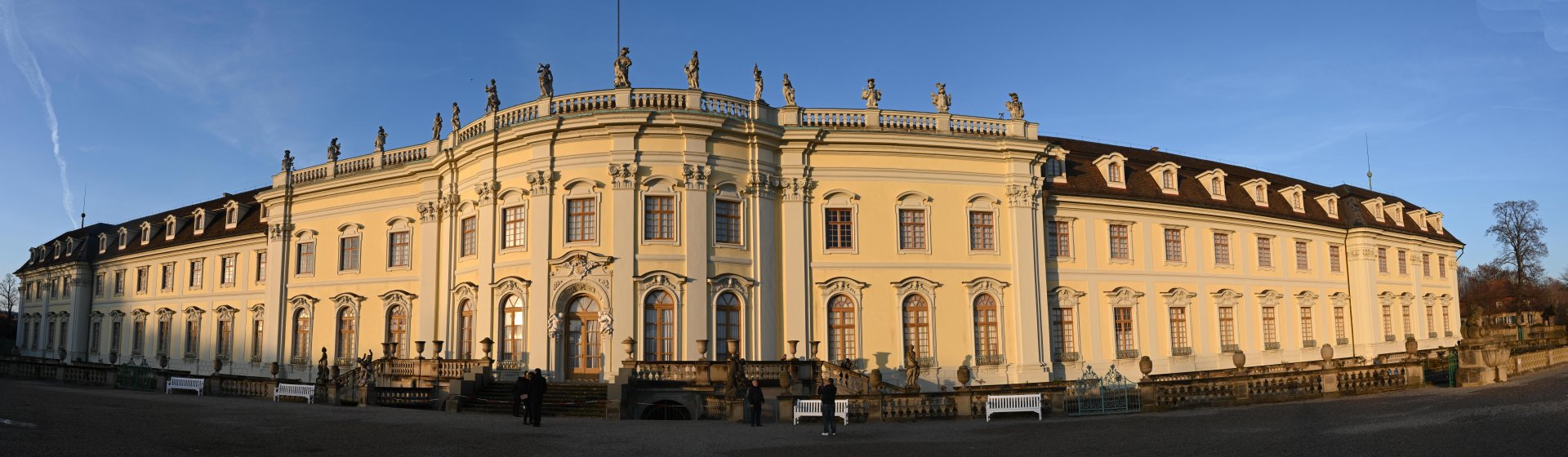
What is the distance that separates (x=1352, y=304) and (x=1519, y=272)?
29.8 m

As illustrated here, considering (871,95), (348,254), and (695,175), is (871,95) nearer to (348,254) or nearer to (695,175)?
(695,175)

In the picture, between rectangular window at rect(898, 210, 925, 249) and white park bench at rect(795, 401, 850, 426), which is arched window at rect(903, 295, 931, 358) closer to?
rectangular window at rect(898, 210, 925, 249)

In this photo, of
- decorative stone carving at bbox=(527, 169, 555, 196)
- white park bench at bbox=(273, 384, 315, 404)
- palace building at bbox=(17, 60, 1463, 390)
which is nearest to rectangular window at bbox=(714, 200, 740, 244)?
palace building at bbox=(17, 60, 1463, 390)

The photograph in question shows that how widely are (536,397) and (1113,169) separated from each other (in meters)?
22.6

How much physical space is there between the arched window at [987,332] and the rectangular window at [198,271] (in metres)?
33.8

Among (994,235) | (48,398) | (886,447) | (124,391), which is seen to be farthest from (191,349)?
(886,447)

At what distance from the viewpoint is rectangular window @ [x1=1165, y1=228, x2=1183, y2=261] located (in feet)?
111

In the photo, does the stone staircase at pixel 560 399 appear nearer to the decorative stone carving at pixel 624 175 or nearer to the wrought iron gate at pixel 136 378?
the decorative stone carving at pixel 624 175

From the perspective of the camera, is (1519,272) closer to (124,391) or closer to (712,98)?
(712,98)

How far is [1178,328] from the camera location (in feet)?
110

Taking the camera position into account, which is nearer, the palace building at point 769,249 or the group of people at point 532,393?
the group of people at point 532,393

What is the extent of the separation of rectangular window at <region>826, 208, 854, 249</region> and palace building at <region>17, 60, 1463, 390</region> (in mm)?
96

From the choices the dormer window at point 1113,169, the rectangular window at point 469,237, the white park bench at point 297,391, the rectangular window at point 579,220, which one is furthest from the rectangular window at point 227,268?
the dormer window at point 1113,169

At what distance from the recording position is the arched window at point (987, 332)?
28828 millimetres
